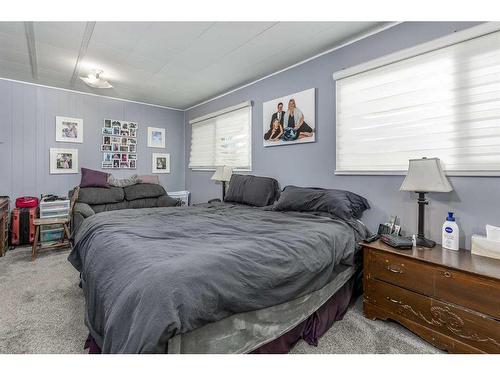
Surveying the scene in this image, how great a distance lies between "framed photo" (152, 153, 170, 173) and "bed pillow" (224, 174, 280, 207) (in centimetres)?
220

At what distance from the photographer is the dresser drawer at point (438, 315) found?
4.41 ft

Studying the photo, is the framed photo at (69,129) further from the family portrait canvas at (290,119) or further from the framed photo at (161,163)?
the family portrait canvas at (290,119)

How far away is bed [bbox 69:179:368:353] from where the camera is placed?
38.8 inches

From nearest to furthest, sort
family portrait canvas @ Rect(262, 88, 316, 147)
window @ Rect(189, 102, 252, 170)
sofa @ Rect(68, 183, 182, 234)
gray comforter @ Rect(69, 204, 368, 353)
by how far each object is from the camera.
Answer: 1. gray comforter @ Rect(69, 204, 368, 353)
2. family portrait canvas @ Rect(262, 88, 316, 147)
3. sofa @ Rect(68, 183, 182, 234)
4. window @ Rect(189, 102, 252, 170)

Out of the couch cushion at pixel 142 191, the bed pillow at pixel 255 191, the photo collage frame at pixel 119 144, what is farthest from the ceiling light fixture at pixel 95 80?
the bed pillow at pixel 255 191

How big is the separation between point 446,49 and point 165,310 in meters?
2.53

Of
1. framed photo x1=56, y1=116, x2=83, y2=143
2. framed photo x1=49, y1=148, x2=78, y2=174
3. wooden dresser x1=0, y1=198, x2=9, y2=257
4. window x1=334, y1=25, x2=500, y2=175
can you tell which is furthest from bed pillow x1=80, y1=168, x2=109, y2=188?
window x1=334, y1=25, x2=500, y2=175

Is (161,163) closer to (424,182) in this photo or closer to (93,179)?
(93,179)

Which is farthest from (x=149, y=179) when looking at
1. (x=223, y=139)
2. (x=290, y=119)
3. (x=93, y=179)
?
(x=290, y=119)

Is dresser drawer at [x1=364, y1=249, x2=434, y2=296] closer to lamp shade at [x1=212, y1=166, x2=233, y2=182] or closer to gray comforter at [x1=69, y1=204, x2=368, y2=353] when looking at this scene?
gray comforter at [x1=69, y1=204, x2=368, y2=353]

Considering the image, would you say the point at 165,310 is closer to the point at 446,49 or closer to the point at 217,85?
the point at 446,49

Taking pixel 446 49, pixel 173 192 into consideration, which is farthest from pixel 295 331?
pixel 173 192

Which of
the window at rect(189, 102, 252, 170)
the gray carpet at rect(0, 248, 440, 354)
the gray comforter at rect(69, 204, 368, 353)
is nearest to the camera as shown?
the gray comforter at rect(69, 204, 368, 353)

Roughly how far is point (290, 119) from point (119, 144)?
3.17 metres
